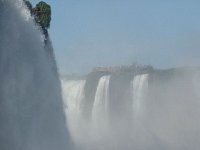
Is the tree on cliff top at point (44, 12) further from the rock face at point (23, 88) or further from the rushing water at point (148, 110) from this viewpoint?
the rock face at point (23, 88)

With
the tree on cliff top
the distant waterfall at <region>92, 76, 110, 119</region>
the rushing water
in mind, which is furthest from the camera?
the distant waterfall at <region>92, 76, 110, 119</region>


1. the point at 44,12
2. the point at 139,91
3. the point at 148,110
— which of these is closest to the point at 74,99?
the point at 139,91

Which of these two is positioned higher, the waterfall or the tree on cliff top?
the tree on cliff top

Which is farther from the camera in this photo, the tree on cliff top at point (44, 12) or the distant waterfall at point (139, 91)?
the distant waterfall at point (139, 91)

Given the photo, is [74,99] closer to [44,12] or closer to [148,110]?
[148,110]

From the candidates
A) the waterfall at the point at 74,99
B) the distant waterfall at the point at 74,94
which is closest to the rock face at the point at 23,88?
the waterfall at the point at 74,99

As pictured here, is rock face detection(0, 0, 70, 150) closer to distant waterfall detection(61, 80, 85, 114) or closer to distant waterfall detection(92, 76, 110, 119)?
distant waterfall detection(92, 76, 110, 119)

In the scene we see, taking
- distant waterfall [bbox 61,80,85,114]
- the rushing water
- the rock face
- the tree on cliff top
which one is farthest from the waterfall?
the rock face

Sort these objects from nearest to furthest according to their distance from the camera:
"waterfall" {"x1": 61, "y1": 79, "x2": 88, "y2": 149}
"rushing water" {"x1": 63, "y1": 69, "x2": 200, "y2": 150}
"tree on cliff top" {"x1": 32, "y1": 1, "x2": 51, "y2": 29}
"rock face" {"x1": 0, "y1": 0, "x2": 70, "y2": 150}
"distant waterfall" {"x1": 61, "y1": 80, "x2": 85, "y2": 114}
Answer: "rock face" {"x1": 0, "y1": 0, "x2": 70, "y2": 150} < "tree on cliff top" {"x1": 32, "y1": 1, "x2": 51, "y2": 29} < "rushing water" {"x1": 63, "y1": 69, "x2": 200, "y2": 150} < "waterfall" {"x1": 61, "y1": 79, "x2": 88, "y2": 149} < "distant waterfall" {"x1": 61, "y1": 80, "x2": 85, "y2": 114}
